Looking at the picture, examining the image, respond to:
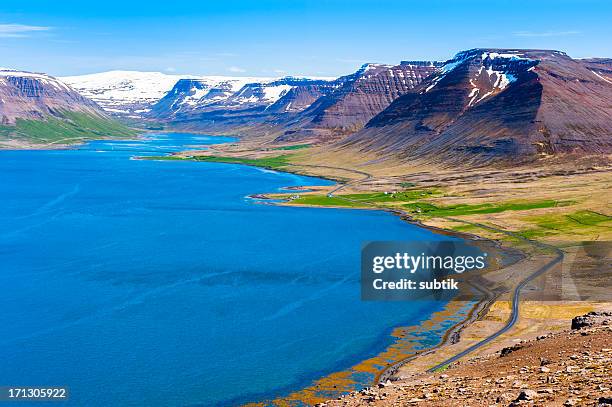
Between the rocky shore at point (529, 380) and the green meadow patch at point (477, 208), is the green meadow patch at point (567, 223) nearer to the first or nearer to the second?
the green meadow patch at point (477, 208)

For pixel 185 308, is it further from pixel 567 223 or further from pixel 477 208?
pixel 477 208

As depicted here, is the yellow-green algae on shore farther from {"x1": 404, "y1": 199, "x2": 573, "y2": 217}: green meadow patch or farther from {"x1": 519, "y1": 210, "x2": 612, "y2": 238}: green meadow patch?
{"x1": 404, "y1": 199, "x2": 573, "y2": 217}: green meadow patch

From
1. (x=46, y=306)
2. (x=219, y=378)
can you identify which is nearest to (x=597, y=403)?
(x=219, y=378)

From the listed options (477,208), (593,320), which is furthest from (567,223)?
(593,320)

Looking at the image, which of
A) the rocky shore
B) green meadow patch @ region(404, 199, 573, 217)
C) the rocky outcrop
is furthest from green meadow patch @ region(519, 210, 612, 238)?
the rocky shore

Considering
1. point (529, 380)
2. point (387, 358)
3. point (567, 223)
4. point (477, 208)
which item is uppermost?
point (529, 380)

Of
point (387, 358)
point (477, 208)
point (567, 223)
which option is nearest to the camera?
point (387, 358)

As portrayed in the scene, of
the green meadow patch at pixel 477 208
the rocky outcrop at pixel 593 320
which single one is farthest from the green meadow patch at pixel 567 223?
the rocky outcrop at pixel 593 320

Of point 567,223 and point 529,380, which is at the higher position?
point 529,380
